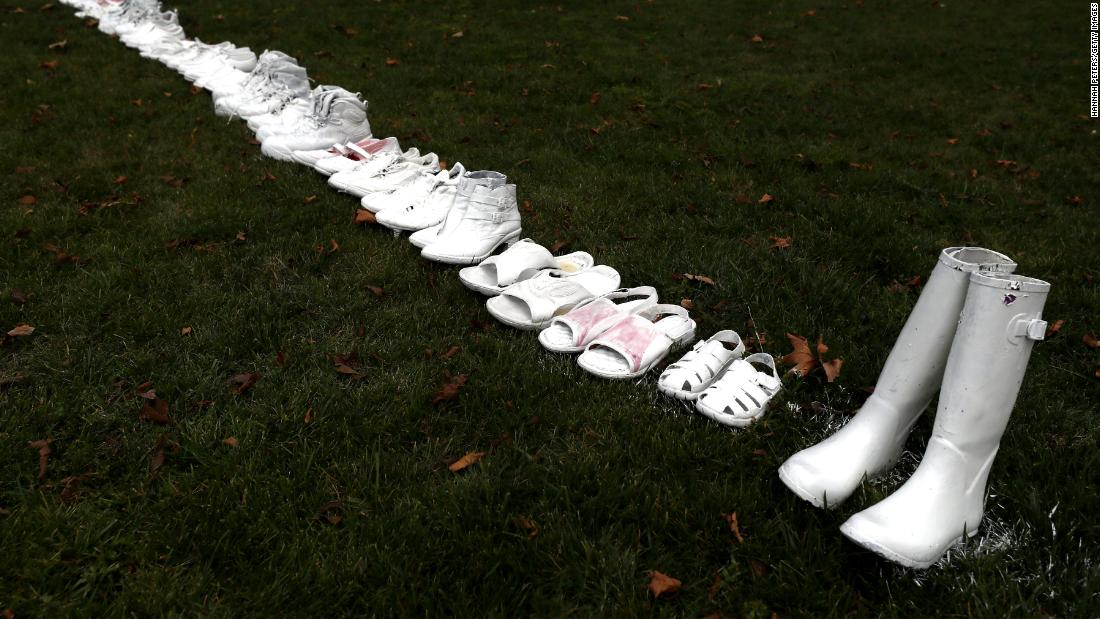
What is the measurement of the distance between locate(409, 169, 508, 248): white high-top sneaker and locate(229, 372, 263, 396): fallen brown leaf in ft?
4.33

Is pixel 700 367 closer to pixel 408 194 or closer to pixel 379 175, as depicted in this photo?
pixel 408 194

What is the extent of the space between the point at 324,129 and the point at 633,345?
3.39 metres

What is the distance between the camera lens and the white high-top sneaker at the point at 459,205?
3.78m

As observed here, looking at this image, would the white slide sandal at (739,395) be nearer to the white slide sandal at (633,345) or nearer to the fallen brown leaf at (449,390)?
the white slide sandal at (633,345)

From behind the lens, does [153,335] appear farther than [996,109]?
No

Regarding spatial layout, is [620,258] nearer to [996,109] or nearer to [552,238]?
[552,238]

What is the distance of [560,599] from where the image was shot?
1.86m

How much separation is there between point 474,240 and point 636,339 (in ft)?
4.07

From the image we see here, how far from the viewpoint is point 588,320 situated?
303cm

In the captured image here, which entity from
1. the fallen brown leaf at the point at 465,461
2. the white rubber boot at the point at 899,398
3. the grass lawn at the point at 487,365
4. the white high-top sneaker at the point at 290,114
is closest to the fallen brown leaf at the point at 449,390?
the grass lawn at the point at 487,365

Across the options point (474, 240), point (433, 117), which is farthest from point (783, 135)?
point (474, 240)

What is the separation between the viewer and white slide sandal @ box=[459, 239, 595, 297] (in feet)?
11.0

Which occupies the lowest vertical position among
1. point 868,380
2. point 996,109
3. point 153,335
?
point 153,335

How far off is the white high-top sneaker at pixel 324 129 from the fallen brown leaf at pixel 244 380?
108 inches
